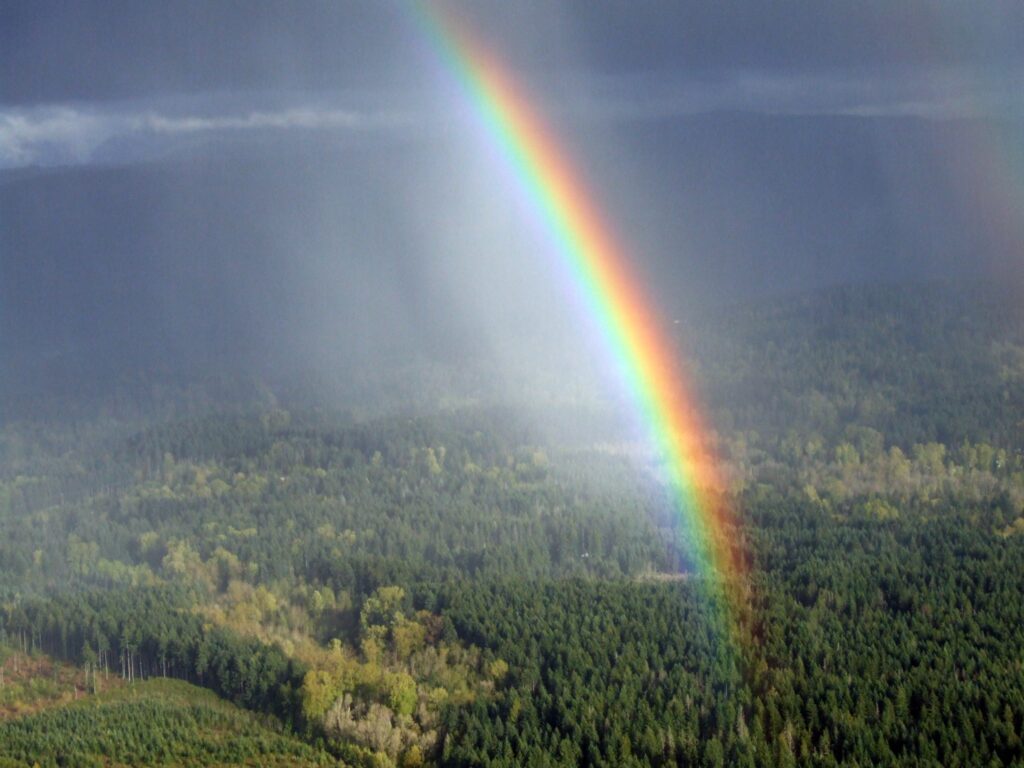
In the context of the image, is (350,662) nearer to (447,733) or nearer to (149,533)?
(447,733)

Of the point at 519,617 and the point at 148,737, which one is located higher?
the point at 519,617

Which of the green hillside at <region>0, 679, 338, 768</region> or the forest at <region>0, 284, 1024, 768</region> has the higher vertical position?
the forest at <region>0, 284, 1024, 768</region>

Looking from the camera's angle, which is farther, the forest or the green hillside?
the forest

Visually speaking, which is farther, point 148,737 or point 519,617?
point 519,617

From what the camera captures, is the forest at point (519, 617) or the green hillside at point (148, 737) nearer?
the green hillside at point (148, 737)

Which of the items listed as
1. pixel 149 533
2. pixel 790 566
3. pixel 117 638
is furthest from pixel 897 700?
pixel 149 533

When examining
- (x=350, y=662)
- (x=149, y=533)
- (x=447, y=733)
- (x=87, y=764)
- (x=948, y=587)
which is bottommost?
(x=87, y=764)

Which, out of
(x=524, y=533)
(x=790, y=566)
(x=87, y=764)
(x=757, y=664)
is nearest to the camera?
(x=87, y=764)

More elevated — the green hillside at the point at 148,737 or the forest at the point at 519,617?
the forest at the point at 519,617
